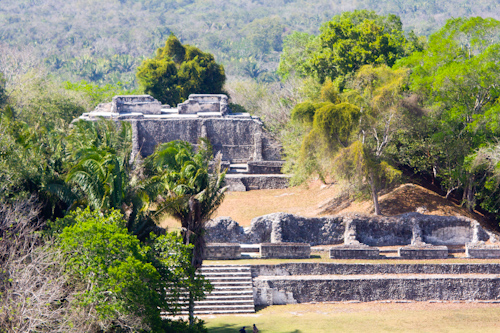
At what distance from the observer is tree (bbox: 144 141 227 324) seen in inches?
561

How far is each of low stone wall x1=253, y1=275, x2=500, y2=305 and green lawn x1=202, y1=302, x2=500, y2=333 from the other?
283 millimetres

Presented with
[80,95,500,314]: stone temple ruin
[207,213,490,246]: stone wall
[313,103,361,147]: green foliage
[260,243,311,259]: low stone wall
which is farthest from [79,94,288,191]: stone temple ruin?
[260,243,311,259]: low stone wall

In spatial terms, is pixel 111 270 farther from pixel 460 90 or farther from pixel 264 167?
pixel 264 167

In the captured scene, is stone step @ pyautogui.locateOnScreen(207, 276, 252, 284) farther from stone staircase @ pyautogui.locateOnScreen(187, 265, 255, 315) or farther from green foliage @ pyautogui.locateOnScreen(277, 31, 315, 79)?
green foliage @ pyautogui.locateOnScreen(277, 31, 315, 79)

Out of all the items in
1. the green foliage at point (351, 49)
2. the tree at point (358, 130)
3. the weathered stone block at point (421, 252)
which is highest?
the green foliage at point (351, 49)

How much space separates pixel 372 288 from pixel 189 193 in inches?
300

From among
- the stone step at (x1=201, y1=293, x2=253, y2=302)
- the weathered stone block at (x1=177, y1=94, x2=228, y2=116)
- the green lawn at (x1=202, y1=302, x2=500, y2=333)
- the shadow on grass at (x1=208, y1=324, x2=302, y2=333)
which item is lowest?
the green lawn at (x1=202, y1=302, x2=500, y2=333)

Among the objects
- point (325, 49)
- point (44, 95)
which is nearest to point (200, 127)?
point (325, 49)

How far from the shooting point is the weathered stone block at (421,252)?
20641 millimetres

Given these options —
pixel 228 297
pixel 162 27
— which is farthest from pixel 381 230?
pixel 162 27

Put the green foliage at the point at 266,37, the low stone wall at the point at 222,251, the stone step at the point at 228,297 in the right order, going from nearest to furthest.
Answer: the stone step at the point at 228,297 → the low stone wall at the point at 222,251 → the green foliage at the point at 266,37

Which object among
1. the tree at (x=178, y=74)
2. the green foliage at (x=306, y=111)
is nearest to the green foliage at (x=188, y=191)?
the green foliage at (x=306, y=111)

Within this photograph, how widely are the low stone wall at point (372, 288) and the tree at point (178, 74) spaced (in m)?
26.3

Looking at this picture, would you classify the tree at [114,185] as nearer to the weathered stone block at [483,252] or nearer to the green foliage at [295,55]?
A: the weathered stone block at [483,252]
